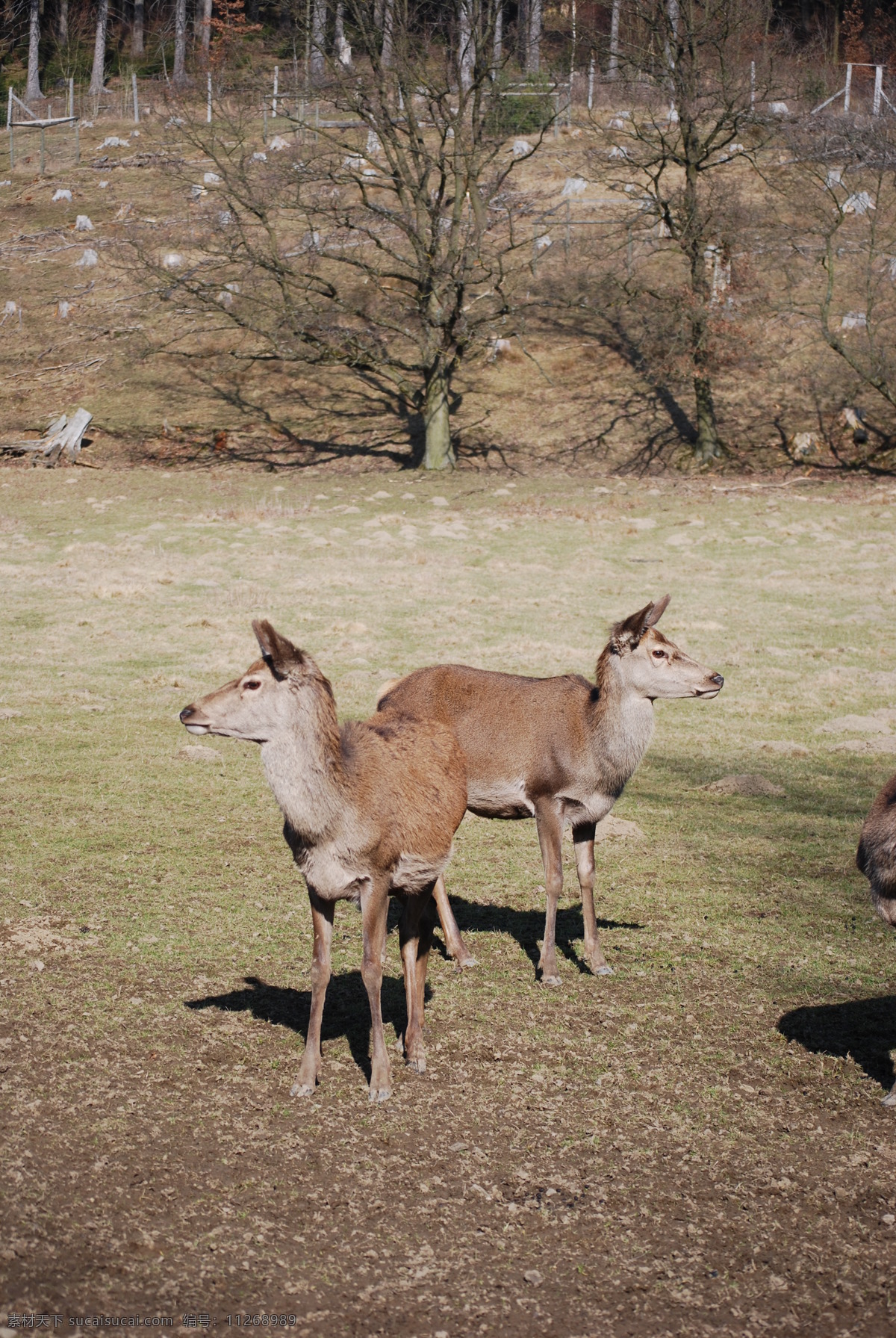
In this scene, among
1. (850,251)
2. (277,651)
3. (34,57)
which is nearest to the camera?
(277,651)

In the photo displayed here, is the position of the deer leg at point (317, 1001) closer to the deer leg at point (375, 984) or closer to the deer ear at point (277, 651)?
the deer leg at point (375, 984)

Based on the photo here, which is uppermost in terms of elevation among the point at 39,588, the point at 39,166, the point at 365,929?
the point at 39,166

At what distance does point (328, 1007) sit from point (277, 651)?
95.7 inches

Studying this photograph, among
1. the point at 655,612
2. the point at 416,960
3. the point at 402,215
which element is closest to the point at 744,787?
the point at 655,612

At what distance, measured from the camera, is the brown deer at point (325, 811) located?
5785mm

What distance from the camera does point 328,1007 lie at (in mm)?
7016

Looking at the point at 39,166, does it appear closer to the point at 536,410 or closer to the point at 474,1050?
the point at 536,410

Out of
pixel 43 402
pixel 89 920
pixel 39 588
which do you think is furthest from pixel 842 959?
pixel 43 402

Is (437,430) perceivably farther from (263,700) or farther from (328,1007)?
(263,700)

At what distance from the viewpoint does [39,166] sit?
4759cm

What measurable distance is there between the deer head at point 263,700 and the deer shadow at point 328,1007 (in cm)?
173

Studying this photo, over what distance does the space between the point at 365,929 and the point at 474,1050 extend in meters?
1.05

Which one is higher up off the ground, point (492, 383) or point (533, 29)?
point (533, 29)

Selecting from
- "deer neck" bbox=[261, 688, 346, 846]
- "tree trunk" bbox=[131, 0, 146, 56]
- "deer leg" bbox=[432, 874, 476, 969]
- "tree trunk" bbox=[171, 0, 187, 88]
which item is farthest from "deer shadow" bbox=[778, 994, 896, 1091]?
"tree trunk" bbox=[131, 0, 146, 56]
